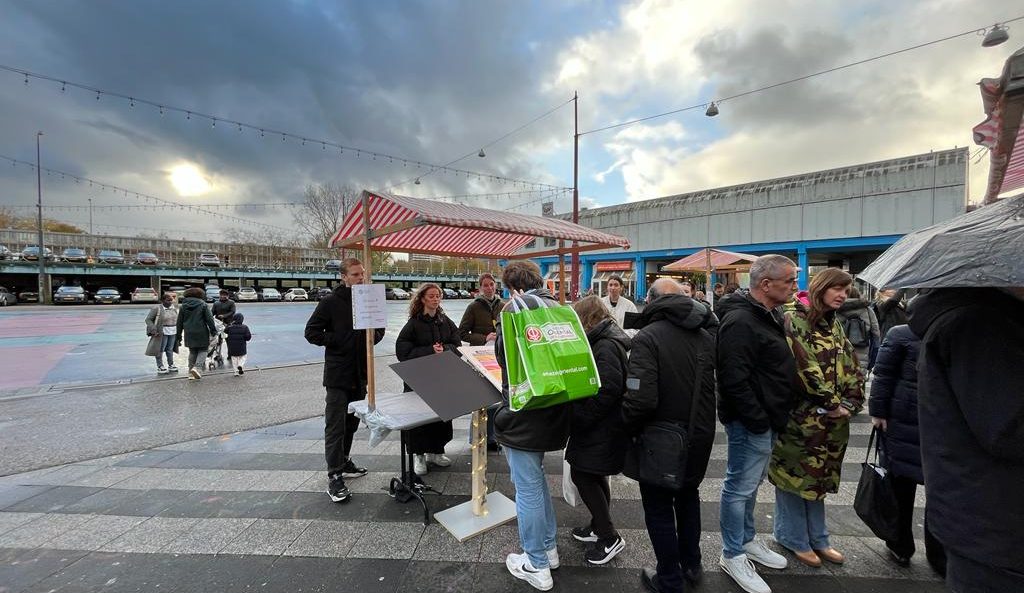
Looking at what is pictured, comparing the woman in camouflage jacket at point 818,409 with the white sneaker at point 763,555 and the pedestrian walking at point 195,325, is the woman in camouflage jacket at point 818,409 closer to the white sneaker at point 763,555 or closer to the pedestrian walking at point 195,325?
the white sneaker at point 763,555

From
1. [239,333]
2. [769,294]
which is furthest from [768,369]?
[239,333]

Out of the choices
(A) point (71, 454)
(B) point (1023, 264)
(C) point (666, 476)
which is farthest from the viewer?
(A) point (71, 454)

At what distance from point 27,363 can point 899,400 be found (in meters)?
14.4

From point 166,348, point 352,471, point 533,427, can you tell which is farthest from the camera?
point 166,348

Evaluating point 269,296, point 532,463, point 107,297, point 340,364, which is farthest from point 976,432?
point 269,296

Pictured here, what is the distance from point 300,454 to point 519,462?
3.13 metres

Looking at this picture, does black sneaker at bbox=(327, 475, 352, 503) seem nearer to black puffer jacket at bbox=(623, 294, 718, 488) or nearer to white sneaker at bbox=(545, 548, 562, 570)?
white sneaker at bbox=(545, 548, 562, 570)

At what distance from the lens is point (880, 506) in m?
2.41

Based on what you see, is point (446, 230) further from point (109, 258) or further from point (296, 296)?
point (109, 258)

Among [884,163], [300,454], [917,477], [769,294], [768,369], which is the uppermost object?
[884,163]

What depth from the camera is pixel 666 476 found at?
206 cm

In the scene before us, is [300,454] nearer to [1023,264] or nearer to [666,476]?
[666,476]

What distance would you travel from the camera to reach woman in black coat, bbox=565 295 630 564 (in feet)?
7.59

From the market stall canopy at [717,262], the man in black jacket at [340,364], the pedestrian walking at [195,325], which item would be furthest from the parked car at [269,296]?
the man in black jacket at [340,364]
